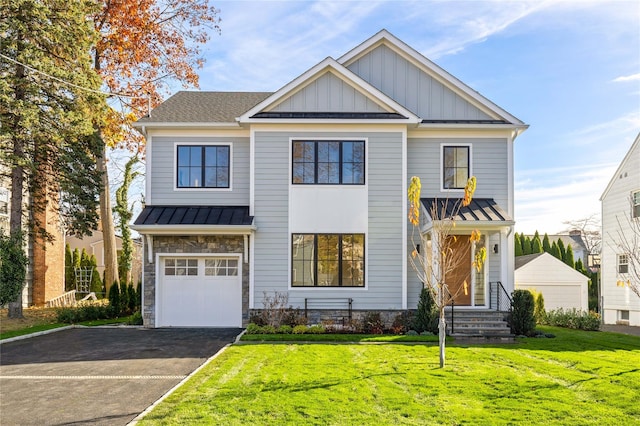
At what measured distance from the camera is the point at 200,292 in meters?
16.2

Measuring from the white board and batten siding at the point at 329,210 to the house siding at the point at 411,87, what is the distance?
175 cm

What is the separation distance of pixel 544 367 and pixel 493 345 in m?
2.87

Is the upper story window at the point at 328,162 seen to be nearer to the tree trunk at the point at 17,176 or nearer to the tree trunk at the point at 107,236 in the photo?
the tree trunk at the point at 17,176

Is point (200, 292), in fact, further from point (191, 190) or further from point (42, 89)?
point (42, 89)

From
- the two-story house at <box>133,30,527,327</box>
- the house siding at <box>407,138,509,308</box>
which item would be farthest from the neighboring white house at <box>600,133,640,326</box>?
the two-story house at <box>133,30,527,327</box>

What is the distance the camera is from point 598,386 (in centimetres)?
821

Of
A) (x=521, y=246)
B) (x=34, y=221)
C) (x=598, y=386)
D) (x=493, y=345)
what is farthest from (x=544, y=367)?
(x=521, y=246)

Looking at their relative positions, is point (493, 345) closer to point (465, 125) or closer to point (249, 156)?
point (465, 125)

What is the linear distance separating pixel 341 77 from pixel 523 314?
26.3 ft

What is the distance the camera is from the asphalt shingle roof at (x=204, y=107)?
16422 mm

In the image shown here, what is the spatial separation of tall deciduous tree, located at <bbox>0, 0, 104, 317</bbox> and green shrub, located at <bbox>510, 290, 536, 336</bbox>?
13.8 metres

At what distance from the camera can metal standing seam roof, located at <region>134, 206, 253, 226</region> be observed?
15398 mm

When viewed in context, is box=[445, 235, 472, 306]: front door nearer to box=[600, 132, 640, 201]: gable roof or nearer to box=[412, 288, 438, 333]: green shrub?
box=[412, 288, 438, 333]: green shrub

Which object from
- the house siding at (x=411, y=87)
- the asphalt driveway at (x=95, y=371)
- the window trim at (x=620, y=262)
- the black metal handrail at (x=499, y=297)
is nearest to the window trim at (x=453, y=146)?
the house siding at (x=411, y=87)
